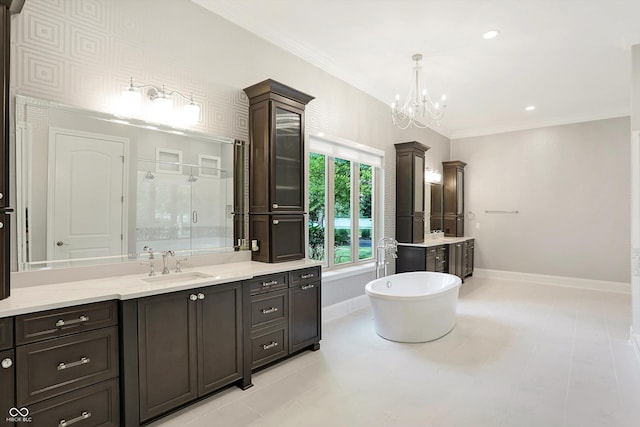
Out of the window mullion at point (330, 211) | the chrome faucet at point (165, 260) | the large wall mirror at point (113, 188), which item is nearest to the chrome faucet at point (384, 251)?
the window mullion at point (330, 211)

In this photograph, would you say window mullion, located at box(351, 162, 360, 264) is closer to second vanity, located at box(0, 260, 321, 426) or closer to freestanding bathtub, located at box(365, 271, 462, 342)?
freestanding bathtub, located at box(365, 271, 462, 342)

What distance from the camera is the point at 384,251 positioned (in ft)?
16.1

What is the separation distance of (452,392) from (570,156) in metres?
5.78

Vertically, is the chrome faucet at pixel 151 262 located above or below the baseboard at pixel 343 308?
above

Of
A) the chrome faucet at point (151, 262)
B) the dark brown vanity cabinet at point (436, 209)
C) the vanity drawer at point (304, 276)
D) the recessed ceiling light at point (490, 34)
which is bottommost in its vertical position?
the vanity drawer at point (304, 276)

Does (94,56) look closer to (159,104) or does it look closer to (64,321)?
(159,104)

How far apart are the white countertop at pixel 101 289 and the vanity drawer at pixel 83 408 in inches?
19.0

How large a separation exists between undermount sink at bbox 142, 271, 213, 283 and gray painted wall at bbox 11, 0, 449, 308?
123 cm

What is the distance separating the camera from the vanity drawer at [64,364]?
165 cm

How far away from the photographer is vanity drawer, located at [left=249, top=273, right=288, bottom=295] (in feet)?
8.88

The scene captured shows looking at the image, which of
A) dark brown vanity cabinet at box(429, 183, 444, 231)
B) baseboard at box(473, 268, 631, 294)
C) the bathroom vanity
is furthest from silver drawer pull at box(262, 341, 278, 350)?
baseboard at box(473, 268, 631, 294)

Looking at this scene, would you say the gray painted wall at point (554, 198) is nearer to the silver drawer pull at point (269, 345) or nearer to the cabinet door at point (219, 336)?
the silver drawer pull at point (269, 345)

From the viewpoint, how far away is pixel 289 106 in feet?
10.9

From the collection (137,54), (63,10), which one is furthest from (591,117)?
(63,10)
